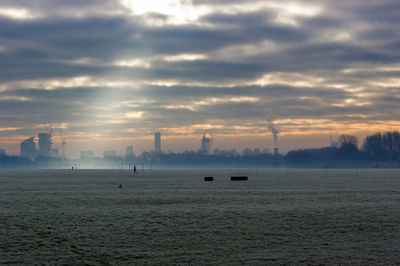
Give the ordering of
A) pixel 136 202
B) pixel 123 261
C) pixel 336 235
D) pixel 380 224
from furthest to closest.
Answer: pixel 136 202
pixel 380 224
pixel 336 235
pixel 123 261

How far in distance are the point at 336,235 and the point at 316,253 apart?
522 cm

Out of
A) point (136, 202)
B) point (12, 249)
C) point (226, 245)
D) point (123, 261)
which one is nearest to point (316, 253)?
point (226, 245)

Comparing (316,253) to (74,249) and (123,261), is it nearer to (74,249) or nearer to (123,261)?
(123,261)

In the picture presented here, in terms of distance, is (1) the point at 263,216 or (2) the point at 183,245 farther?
(1) the point at 263,216

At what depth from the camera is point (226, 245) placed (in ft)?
88.9

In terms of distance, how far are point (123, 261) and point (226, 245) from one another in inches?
240

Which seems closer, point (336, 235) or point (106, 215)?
point (336, 235)

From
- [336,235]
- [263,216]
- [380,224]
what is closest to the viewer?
[336,235]

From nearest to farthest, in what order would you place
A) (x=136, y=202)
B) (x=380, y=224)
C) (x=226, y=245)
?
(x=226, y=245), (x=380, y=224), (x=136, y=202)

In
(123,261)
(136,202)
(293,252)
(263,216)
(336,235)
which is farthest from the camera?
(136,202)

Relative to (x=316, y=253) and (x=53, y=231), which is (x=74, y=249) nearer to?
(x=53, y=231)

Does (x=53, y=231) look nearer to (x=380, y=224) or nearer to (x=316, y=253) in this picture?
(x=316, y=253)

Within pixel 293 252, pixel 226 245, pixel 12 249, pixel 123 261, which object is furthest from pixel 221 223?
pixel 12 249

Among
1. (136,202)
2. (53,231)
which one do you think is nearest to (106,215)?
(53,231)
